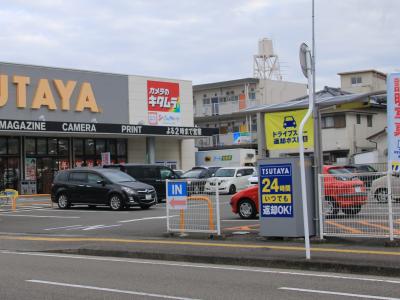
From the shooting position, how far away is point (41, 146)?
3931 cm

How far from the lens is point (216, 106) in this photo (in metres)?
58.3

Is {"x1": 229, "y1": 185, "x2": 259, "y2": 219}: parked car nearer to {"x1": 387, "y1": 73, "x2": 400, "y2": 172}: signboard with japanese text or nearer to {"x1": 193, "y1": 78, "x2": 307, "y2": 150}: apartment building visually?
{"x1": 387, "y1": 73, "x2": 400, "y2": 172}: signboard with japanese text

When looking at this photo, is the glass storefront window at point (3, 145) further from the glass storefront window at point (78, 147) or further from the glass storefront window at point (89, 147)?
the glass storefront window at point (89, 147)

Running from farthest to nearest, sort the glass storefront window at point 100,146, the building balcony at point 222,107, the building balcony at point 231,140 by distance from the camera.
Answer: the building balcony at point 222,107, the building balcony at point 231,140, the glass storefront window at point 100,146

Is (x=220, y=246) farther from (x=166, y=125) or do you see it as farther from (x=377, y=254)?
(x=166, y=125)

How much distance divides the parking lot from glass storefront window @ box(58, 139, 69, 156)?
1455 centimetres

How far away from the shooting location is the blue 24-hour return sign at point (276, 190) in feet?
41.6

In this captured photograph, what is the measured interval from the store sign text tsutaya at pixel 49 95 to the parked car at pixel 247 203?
877 inches

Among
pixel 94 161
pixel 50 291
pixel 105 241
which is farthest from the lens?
pixel 94 161

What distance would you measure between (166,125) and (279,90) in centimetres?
1924

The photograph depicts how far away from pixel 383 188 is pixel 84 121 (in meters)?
30.9

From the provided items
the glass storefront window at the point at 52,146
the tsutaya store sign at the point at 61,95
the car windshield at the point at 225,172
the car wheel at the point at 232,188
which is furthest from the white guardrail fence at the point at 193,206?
the glass storefront window at the point at 52,146

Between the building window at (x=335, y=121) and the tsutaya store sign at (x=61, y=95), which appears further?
the building window at (x=335, y=121)

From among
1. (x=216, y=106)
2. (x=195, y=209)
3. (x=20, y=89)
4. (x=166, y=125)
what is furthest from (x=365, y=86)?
(x=195, y=209)
